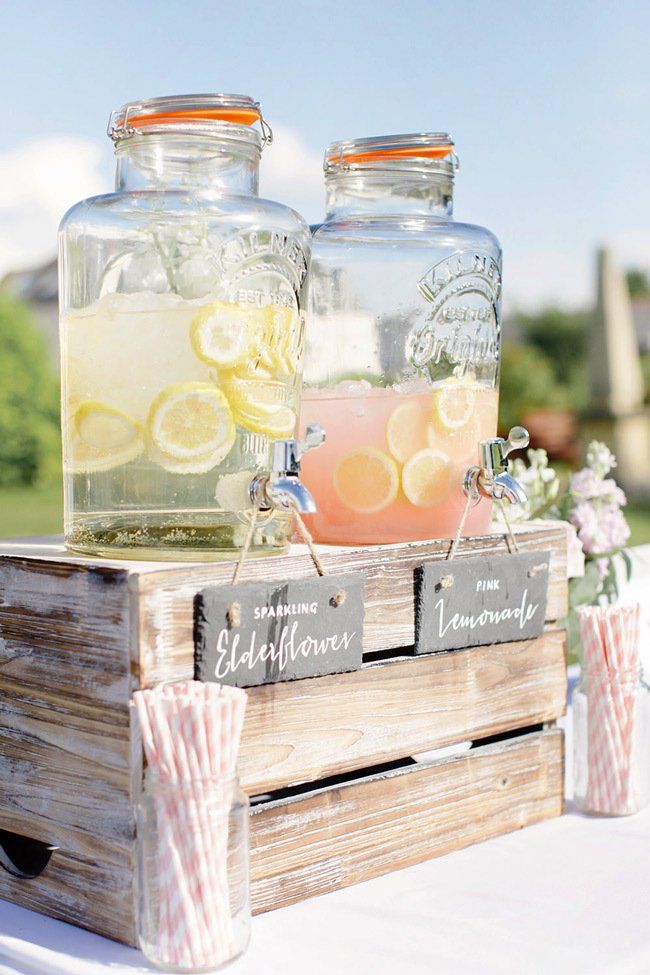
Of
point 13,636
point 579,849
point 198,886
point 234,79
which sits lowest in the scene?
point 579,849

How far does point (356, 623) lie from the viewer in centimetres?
90

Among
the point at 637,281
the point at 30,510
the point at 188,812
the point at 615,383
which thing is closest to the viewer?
the point at 188,812

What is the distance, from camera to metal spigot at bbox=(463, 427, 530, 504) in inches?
37.5

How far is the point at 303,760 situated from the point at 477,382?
37 cm

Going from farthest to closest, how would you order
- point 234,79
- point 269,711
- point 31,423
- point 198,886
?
point 234,79 < point 31,423 < point 269,711 < point 198,886

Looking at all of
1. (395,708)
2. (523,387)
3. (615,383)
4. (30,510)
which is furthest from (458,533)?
(523,387)

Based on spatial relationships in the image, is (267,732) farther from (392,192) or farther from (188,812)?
(392,192)

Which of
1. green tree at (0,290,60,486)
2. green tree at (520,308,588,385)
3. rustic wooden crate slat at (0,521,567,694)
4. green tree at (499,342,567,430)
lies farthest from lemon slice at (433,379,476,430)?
green tree at (520,308,588,385)

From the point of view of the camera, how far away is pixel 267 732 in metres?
0.85

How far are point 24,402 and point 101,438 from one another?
10.1 m

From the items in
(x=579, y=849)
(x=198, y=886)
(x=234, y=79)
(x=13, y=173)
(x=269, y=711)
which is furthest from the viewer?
(x=13, y=173)

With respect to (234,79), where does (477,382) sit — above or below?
below

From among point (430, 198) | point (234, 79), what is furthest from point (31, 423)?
point (430, 198)

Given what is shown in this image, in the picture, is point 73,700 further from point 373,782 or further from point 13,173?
point 13,173
